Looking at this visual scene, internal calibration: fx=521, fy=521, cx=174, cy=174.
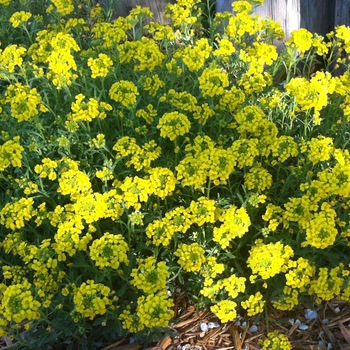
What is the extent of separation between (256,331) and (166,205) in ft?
2.88

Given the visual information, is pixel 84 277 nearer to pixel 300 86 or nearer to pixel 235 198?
pixel 235 198

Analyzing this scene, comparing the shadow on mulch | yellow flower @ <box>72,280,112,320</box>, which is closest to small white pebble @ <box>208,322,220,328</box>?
the shadow on mulch

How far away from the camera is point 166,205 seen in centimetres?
307

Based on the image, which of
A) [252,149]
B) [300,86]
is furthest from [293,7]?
[252,149]

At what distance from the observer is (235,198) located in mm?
3125

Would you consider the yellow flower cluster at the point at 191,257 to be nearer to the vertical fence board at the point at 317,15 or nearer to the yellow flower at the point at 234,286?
the yellow flower at the point at 234,286

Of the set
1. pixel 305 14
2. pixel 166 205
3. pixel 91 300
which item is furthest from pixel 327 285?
pixel 305 14

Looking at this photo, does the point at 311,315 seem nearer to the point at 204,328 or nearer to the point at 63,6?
the point at 204,328

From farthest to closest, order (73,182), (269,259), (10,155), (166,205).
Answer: (166,205) < (10,155) < (73,182) < (269,259)

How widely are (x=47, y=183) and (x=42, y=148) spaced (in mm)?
226

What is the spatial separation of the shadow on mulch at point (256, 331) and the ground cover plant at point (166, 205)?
9 cm

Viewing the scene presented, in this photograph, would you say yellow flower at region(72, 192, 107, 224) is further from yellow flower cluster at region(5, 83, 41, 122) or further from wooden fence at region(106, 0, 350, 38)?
wooden fence at region(106, 0, 350, 38)

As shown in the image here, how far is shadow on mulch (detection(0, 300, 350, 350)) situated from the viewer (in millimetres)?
2893

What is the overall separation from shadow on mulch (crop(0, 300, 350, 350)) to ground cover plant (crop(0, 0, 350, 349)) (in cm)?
9
